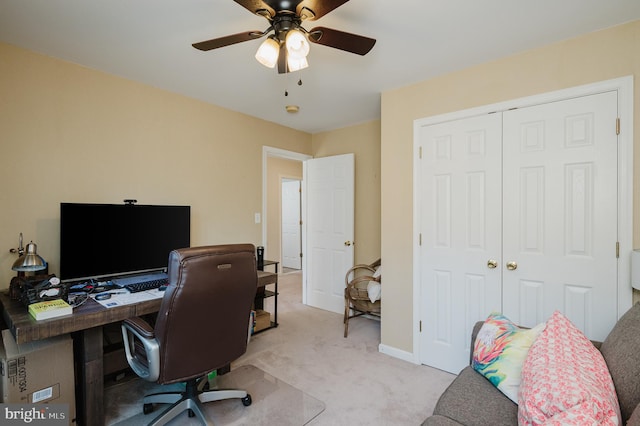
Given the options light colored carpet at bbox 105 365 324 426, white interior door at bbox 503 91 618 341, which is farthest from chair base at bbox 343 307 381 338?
white interior door at bbox 503 91 618 341

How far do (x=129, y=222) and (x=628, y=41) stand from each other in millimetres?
3612

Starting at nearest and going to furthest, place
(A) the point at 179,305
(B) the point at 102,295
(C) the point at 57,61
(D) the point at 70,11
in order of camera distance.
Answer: (A) the point at 179,305
(D) the point at 70,11
(B) the point at 102,295
(C) the point at 57,61

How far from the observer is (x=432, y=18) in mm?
1801

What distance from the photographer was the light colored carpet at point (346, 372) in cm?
203

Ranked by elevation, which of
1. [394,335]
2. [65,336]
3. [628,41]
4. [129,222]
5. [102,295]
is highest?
[628,41]

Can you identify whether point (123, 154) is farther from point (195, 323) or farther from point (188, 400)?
point (188, 400)

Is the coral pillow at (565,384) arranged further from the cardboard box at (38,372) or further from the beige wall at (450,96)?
the cardboard box at (38,372)

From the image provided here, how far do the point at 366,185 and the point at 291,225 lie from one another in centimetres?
329

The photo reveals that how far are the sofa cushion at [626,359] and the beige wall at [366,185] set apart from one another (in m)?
2.55

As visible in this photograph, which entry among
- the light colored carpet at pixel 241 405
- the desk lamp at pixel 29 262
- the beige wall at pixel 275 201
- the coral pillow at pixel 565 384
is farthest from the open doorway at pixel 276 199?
the coral pillow at pixel 565 384

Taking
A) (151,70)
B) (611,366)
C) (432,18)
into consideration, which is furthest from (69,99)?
(611,366)

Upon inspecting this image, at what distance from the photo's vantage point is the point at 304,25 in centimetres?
186

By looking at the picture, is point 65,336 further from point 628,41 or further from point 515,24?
point 628,41

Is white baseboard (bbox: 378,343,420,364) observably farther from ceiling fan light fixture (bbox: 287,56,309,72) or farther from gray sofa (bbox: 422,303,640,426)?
ceiling fan light fixture (bbox: 287,56,309,72)
